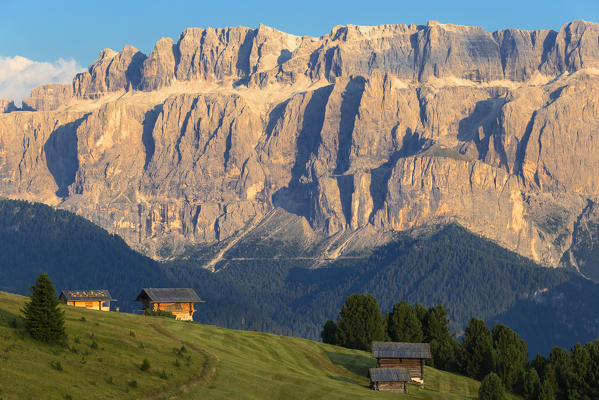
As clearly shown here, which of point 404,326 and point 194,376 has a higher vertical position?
point 404,326

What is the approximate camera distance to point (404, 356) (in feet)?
382

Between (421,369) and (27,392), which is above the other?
Answer: (421,369)

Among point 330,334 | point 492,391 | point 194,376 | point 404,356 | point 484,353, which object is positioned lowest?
point 194,376

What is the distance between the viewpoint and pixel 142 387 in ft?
241

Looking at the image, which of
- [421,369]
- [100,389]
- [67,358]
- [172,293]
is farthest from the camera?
[172,293]

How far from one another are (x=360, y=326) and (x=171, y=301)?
103 ft

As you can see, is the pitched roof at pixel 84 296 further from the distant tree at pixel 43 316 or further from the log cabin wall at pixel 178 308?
the distant tree at pixel 43 316

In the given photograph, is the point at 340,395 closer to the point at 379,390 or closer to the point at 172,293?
the point at 379,390

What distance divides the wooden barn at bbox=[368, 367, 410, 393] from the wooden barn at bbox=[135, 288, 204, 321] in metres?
52.1

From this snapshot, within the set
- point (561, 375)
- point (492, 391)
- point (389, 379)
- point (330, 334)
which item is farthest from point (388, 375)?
point (330, 334)

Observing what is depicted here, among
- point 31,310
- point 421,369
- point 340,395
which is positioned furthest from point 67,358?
point 421,369

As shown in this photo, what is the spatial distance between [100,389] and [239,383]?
16.0m

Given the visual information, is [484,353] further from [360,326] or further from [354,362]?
[360,326]

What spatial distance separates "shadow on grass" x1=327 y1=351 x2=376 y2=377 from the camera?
4616 inches
